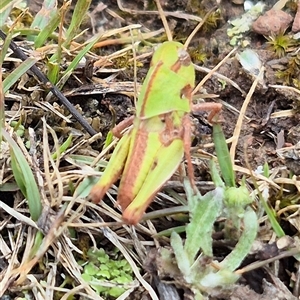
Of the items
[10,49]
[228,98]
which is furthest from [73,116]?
[228,98]

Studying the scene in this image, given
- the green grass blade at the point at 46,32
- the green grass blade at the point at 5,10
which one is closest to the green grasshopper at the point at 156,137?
the green grass blade at the point at 46,32

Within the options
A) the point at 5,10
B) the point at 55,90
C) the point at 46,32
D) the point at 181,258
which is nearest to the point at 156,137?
the point at 181,258

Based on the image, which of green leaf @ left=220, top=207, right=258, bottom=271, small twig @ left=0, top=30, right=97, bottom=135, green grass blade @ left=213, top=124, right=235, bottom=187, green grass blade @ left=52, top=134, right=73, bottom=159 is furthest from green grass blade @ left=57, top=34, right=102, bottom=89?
green leaf @ left=220, top=207, right=258, bottom=271

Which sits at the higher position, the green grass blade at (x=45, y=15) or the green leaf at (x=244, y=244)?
the green grass blade at (x=45, y=15)

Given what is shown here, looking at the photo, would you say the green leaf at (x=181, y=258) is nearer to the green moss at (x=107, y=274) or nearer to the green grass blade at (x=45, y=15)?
the green moss at (x=107, y=274)

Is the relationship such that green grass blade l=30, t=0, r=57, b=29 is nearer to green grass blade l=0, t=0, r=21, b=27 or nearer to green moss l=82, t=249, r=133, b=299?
green grass blade l=0, t=0, r=21, b=27
